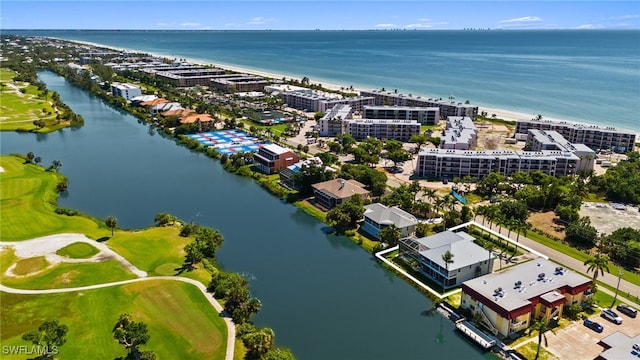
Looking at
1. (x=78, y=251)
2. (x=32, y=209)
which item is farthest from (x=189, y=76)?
(x=78, y=251)

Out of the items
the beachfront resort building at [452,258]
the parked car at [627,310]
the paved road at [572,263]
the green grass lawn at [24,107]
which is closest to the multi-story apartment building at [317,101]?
the green grass lawn at [24,107]

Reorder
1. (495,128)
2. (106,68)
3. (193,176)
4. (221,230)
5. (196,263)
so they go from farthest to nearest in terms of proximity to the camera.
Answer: (106,68)
(495,128)
(193,176)
(221,230)
(196,263)

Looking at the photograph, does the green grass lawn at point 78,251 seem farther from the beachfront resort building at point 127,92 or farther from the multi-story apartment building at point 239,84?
the multi-story apartment building at point 239,84

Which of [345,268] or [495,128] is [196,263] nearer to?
[345,268]

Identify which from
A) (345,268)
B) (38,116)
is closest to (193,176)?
(345,268)

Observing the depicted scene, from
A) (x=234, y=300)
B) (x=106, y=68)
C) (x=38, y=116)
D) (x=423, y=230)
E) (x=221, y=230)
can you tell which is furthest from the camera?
(x=106, y=68)

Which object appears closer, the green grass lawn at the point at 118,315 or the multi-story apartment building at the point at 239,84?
the green grass lawn at the point at 118,315

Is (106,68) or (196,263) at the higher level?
(106,68)

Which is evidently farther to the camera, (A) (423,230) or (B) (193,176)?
(B) (193,176)
